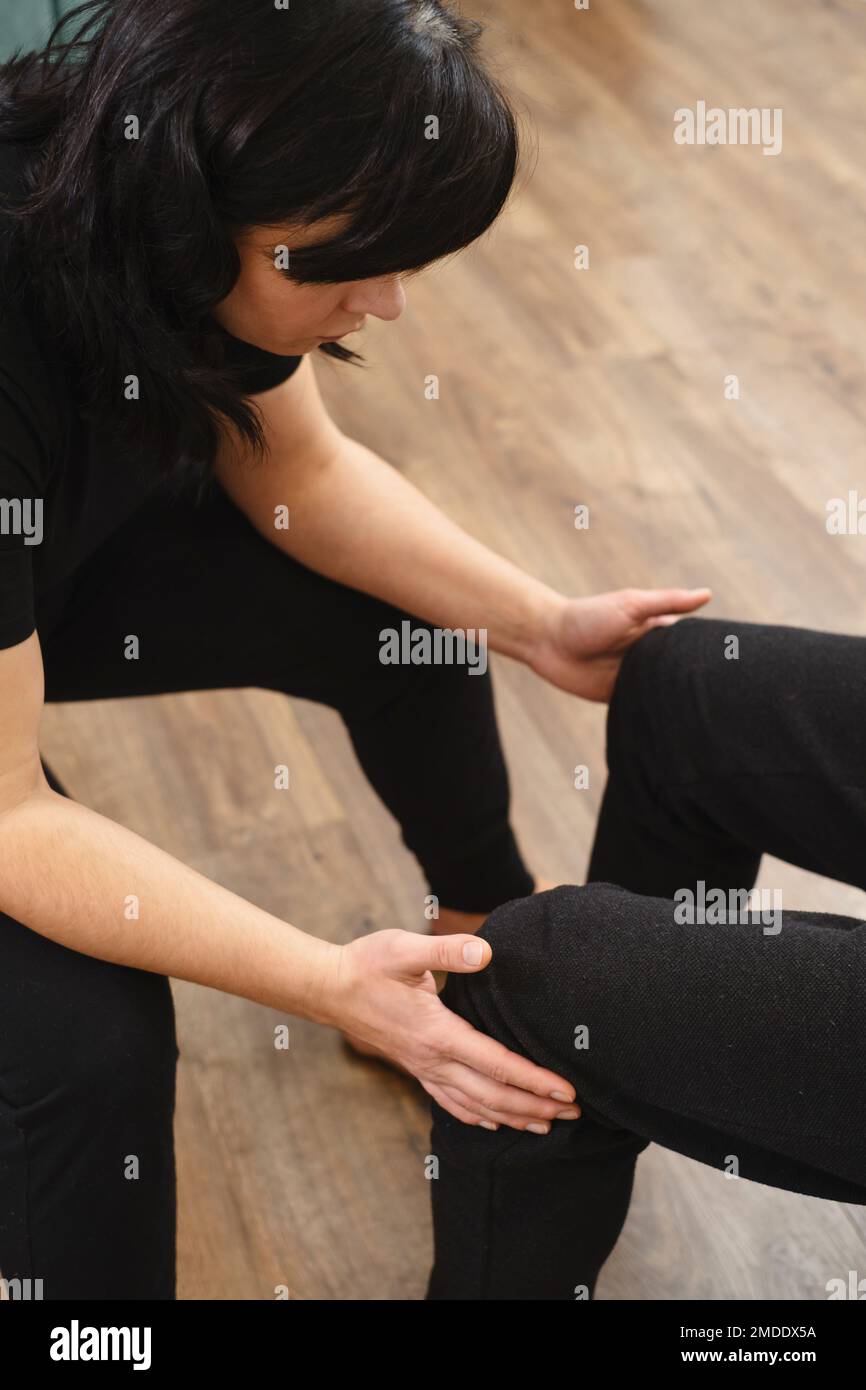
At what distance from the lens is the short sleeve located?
3.11 feet

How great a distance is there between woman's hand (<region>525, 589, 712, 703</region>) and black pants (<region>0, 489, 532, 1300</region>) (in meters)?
0.07

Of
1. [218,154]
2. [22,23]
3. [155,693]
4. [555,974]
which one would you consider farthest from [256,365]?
[22,23]

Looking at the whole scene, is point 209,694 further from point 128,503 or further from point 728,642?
point 728,642

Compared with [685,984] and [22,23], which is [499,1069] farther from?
[22,23]

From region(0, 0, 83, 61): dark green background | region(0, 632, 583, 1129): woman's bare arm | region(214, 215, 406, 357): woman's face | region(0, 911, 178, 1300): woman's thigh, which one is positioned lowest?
region(0, 911, 178, 1300): woman's thigh

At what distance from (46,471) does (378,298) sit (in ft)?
0.78

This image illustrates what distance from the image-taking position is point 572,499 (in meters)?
1.88

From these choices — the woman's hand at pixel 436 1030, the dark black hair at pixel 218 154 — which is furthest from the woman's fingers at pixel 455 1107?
the dark black hair at pixel 218 154

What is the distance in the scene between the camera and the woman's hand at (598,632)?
111 cm

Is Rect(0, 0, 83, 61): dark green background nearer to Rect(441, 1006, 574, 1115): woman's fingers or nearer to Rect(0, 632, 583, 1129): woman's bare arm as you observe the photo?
Rect(0, 632, 583, 1129): woman's bare arm

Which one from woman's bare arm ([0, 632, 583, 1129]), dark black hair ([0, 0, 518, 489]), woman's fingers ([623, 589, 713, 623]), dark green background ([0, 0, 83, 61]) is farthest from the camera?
dark green background ([0, 0, 83, 61])

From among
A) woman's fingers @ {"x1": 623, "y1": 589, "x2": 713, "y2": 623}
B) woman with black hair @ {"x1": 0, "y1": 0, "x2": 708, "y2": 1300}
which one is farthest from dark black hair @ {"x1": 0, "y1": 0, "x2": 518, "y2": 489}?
woman's fingers @ {"x1": 623, "y1": 589, "x2": 713, "y2": 623}

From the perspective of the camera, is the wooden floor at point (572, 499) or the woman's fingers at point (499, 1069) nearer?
the woman's fingers at point (499, 1069)

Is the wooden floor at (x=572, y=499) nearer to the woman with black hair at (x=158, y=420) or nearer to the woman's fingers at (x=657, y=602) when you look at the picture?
the woman with black hair at (x=158, y=420)
